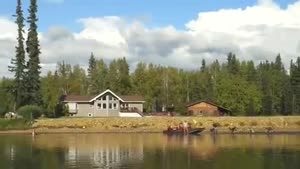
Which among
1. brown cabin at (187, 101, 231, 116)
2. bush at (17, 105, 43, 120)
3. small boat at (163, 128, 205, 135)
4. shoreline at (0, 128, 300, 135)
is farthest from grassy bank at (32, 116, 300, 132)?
brown cabin at (187, 101, 231, 116)

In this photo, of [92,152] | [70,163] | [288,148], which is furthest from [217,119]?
[70,163]

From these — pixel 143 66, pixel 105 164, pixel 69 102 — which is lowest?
pixel 105 164

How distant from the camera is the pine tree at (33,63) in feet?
337

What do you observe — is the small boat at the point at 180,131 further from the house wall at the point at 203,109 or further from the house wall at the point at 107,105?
the house wall at the point at 203,109

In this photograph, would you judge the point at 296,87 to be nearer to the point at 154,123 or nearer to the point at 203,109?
the point at 203,109

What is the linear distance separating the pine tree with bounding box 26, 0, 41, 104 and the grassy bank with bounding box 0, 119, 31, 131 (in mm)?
7740

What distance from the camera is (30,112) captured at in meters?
96.4

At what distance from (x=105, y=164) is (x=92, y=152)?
11.6 meters

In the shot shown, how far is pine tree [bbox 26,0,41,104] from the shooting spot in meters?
103

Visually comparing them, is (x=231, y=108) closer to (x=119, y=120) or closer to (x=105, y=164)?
(x=119, y=120)

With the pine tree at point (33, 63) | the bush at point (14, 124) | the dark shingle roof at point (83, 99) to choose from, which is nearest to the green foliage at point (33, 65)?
the pine tree at point (33, 63)

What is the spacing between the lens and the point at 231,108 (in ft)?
433

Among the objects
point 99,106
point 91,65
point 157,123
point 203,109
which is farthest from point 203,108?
point 91,65

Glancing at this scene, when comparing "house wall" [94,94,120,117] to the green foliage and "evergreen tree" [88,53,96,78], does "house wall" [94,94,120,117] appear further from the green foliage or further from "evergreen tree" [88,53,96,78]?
"evergreen tree" [88,53,96,78]
